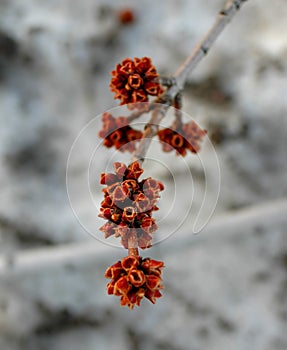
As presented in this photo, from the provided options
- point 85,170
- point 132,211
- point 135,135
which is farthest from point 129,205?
point 85,170

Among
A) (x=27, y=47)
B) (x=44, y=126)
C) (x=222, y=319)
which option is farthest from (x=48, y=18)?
(x=222, y=319)

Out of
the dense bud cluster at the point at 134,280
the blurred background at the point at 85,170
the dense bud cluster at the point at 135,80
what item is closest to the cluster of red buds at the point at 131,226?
the dense bud cluster at the point at 134,280

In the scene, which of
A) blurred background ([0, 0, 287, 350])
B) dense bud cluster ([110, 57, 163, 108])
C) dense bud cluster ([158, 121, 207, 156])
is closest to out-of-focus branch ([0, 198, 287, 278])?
blurred background ([0, 0, 287, 350])

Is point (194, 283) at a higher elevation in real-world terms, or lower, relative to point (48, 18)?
lower

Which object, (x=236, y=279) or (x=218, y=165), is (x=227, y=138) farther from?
(x=236, y=279)

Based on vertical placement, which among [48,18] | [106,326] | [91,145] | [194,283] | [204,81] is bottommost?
[106,326]

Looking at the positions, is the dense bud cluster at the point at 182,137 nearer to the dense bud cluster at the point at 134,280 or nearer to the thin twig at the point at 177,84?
the thin twig at the point at 177,84

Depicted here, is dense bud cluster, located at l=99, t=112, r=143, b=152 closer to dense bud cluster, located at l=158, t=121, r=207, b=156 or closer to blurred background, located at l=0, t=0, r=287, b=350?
dense bud cluster, located at l=158, t=121, r=207, b=156
